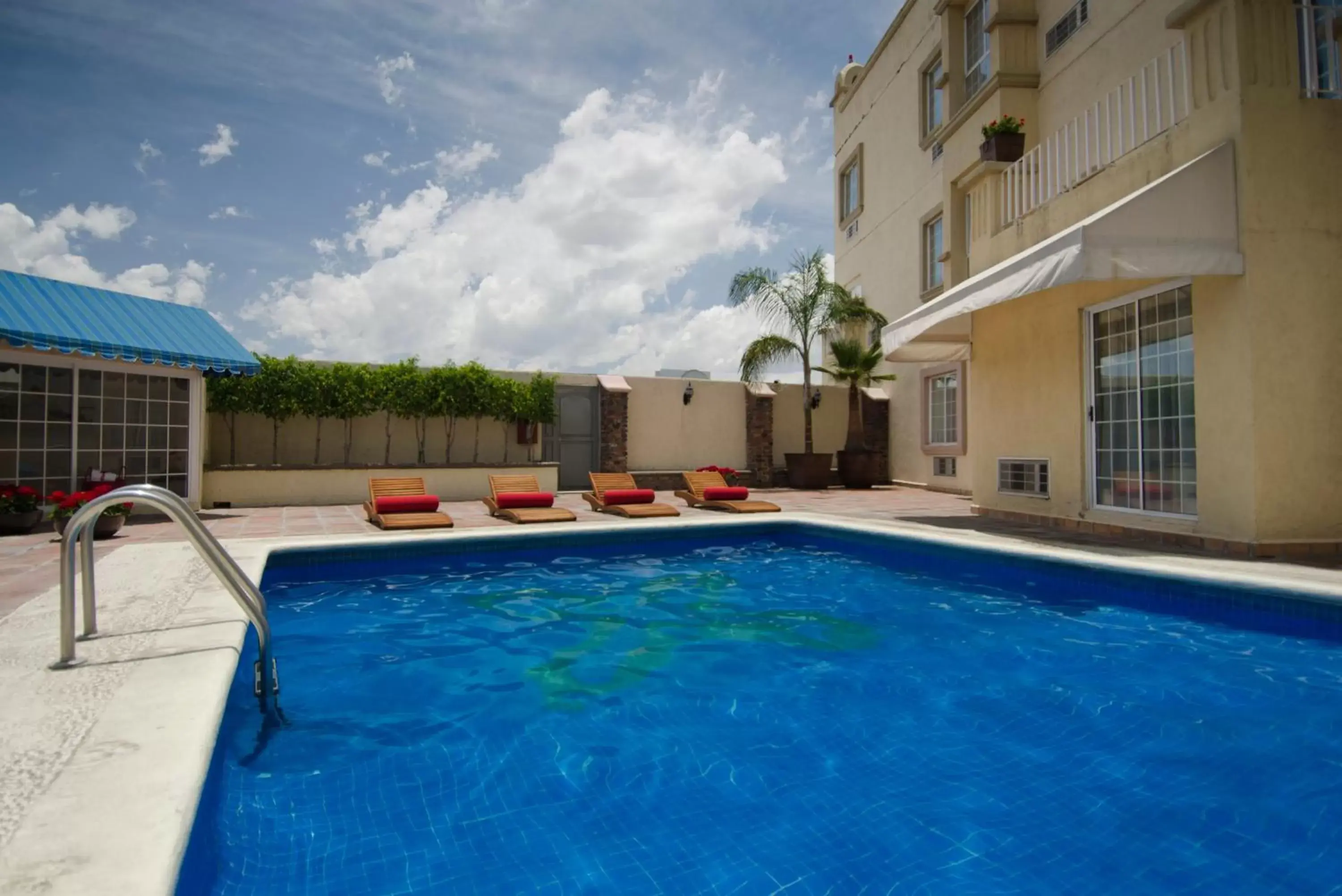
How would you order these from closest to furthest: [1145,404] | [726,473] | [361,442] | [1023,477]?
[1145,404] < [1023,477] < [726,473] < [361,442]

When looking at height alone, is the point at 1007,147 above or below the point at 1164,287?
above

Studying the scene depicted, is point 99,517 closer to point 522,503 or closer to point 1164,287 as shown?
point 522,503

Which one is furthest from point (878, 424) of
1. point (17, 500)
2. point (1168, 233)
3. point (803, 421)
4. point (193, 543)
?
point (193, 543)

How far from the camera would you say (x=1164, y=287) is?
7738 millimetres

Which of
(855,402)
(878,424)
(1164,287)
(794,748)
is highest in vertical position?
(1164,287)

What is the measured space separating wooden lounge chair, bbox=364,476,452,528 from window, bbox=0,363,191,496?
12.3 ft

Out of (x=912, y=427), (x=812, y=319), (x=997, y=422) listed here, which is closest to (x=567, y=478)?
(x=812, y=319)

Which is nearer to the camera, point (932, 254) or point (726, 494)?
point (726, 494)

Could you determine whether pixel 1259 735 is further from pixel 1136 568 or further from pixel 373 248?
pixel 373 248

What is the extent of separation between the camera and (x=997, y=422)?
1062cm

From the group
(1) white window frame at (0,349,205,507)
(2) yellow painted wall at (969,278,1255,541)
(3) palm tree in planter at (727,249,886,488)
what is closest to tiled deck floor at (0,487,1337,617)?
(2) yellow painted wall at (969,278,1255,541)

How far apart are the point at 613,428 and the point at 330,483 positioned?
6.47m

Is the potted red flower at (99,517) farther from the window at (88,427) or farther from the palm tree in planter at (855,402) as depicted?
the palm tree in planter at (855,402)

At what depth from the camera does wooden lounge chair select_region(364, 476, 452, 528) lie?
965 centimetres
